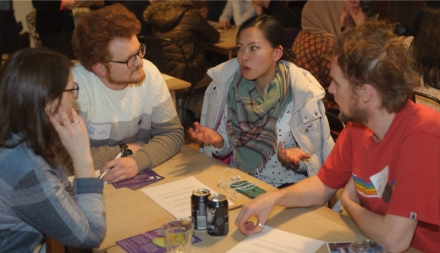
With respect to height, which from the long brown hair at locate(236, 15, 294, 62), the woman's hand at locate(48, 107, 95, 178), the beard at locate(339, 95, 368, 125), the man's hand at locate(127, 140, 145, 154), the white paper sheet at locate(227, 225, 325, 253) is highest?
the long brown hair at locate(236, 15, 294, 62)

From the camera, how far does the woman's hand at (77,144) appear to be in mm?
1316

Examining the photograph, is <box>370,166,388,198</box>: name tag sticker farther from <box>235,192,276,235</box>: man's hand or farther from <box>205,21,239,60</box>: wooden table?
<box>205,21,239,60</box>: wooden table

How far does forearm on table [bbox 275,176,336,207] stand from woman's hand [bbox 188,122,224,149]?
2.10 ft

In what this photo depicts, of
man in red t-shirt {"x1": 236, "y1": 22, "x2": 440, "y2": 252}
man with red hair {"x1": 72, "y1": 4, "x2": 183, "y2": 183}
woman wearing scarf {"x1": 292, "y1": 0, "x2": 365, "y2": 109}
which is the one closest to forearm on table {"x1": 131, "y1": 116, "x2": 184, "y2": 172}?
man with red hair {"x1": 72, "y1": 4, "x2": 183, "y2": 183}

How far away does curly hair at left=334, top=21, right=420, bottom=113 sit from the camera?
125 cm

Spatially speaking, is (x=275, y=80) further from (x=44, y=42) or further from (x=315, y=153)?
(x=44, y=42)

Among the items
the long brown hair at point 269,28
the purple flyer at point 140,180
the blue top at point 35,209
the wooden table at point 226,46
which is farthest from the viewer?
the wooden table at point 226,46

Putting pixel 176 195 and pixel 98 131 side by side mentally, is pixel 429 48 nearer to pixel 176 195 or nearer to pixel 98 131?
pixel 176 195

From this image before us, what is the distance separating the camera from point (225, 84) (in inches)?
89.9

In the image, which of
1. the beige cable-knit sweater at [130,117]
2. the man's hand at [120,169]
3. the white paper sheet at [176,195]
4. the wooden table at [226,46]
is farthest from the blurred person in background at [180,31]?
the white paper sheet at [176,195]

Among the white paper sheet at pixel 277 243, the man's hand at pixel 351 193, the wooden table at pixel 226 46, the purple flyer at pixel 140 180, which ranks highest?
the man's hand at pixel 351 193

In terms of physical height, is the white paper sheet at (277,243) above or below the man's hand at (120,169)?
above

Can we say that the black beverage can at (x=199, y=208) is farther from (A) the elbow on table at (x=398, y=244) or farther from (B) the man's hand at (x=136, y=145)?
(B) the man's hand at (x=136, y=145)

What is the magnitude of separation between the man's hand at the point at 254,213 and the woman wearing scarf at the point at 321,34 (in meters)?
1.86
